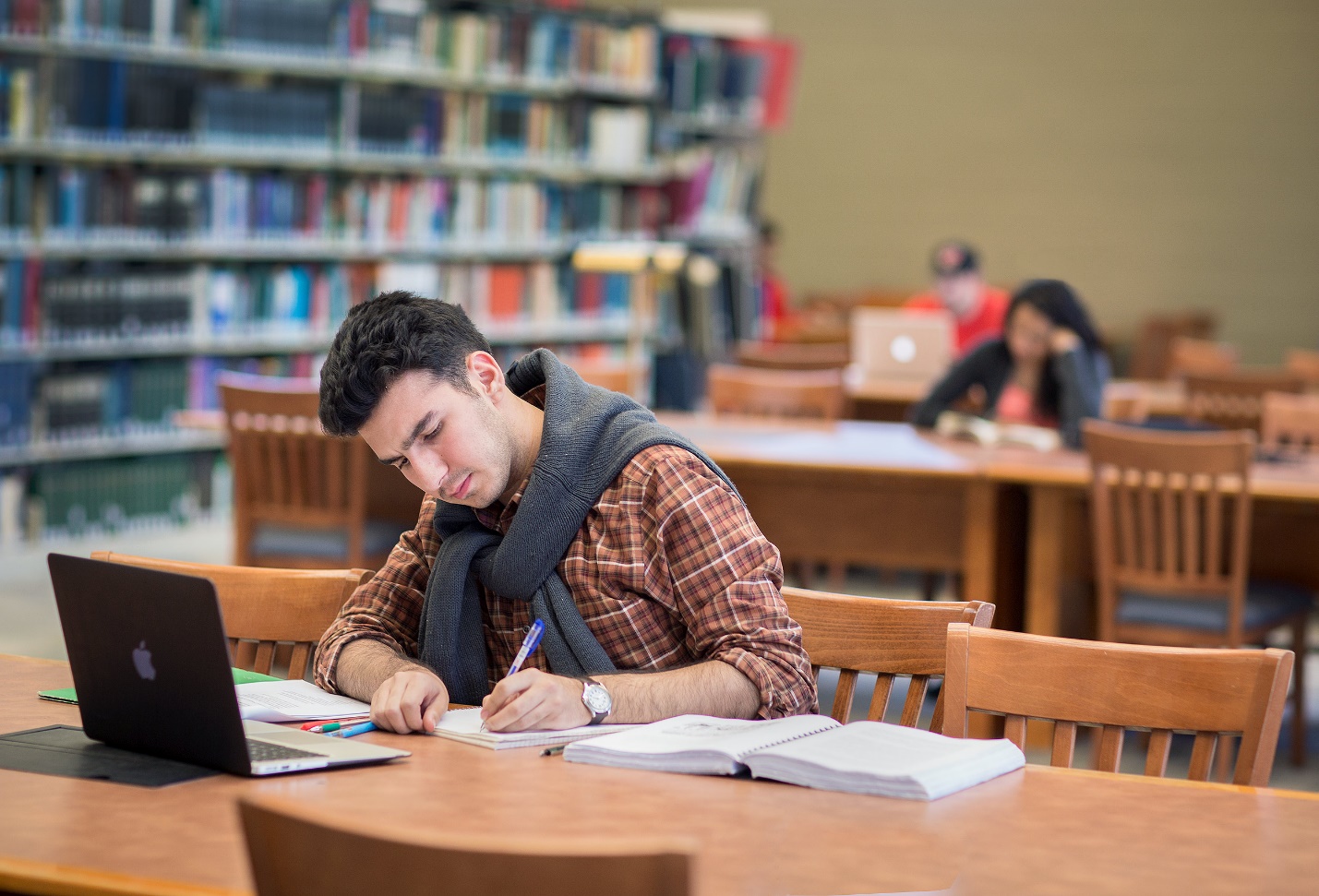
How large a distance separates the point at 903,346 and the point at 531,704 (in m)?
4.47

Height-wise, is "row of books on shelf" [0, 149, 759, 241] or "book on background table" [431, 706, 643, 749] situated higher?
"row of books on shelf" [0, 149, 759, 241]

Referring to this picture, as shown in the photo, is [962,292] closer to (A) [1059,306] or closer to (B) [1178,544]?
(A) [1059,306]

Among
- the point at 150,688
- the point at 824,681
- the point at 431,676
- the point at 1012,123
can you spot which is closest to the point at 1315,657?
the point at 824,681

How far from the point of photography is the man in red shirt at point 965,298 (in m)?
6.23

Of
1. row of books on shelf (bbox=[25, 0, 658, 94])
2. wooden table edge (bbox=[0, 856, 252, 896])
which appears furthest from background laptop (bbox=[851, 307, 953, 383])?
wooden table edge (bbox=[0, 856, 252, 896])

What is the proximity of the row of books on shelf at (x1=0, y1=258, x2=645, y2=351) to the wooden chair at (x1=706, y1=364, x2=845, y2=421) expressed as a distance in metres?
0.90

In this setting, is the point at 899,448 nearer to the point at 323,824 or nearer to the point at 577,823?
the point at 577,823

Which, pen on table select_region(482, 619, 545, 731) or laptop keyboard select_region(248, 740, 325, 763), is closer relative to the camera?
laptop keyboard select_region(248, 740, 325, 763)

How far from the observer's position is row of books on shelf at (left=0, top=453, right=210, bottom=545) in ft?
18.9

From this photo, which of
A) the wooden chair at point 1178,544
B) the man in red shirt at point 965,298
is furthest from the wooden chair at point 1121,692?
the man in red shirt at point 965,298

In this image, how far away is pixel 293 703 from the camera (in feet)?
5.63

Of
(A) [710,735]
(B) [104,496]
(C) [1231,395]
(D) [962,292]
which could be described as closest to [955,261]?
(D) [962,292]

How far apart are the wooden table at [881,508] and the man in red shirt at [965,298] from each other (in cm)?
221

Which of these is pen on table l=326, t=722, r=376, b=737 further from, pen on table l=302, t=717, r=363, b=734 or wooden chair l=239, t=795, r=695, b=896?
wooden chair l=239, t=795, r=695, b=896
